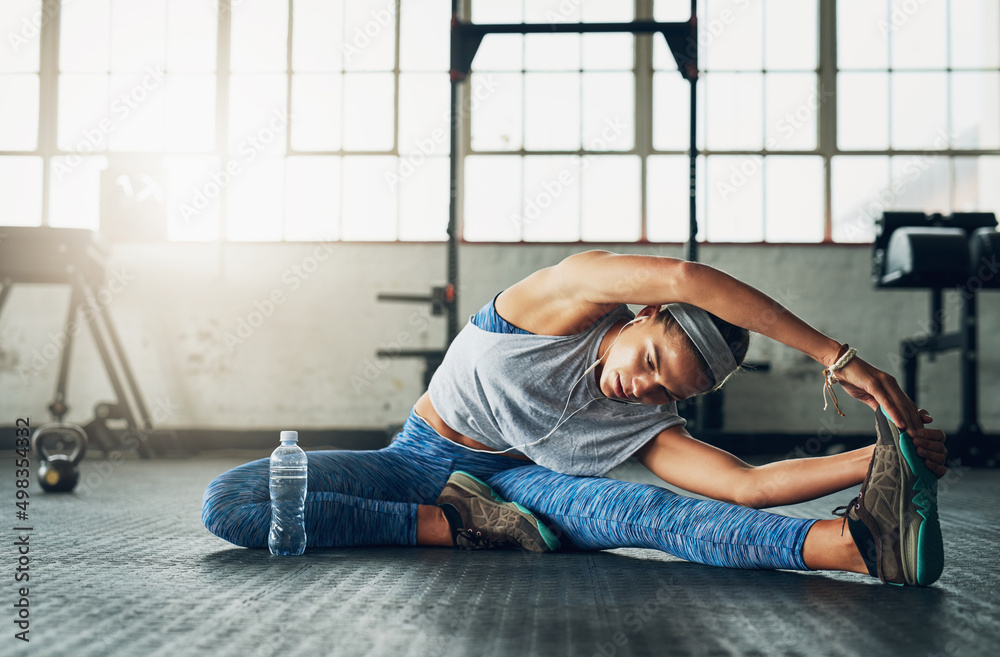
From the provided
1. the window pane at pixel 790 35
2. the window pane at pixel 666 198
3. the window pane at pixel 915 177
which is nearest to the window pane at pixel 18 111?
the window pane at pixel 666 198

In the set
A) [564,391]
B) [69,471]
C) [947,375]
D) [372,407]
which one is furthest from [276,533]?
[947,375]

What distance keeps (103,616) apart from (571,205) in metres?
4.30

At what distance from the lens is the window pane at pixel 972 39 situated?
512cm

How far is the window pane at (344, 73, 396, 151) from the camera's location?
5.16m

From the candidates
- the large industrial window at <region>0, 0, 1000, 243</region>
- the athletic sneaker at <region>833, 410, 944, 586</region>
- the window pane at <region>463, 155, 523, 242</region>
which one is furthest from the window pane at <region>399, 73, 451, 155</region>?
the athletic sneaker at <region>833, 410, 944, 586</region>

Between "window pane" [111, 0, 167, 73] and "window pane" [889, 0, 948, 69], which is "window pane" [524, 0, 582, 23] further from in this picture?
"window pane" [111, 0, 167, 73]

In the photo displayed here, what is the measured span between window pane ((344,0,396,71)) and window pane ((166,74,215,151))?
35.7 inches

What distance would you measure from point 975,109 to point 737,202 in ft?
5.32

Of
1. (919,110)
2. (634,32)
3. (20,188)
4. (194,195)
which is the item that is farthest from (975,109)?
(20,188)

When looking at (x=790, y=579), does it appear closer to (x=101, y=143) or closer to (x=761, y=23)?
(x=761, y=23)

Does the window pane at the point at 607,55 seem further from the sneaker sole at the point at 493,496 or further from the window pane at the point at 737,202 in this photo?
the sneaker sole at the point at 493,496

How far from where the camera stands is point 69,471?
2.65m

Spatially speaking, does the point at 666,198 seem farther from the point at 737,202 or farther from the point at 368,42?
the point at 368,42

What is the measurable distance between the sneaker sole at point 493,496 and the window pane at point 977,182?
459 cm
